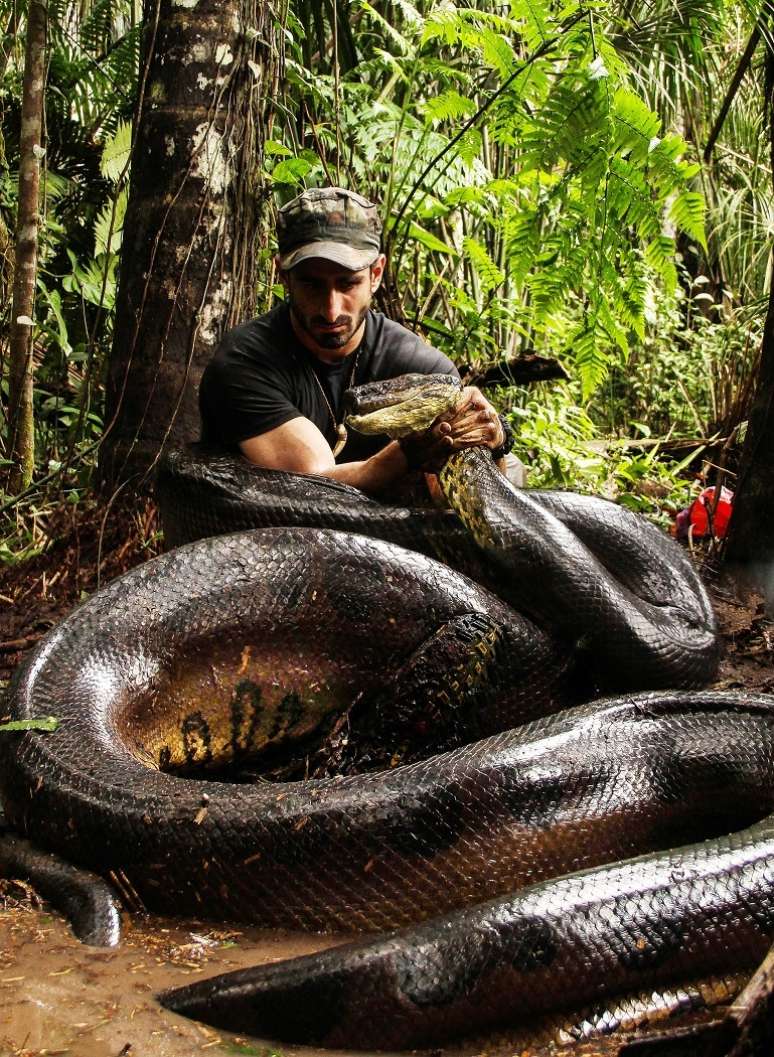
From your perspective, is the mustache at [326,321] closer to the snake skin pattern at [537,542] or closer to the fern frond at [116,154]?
the snake skin pattern at [537,542]

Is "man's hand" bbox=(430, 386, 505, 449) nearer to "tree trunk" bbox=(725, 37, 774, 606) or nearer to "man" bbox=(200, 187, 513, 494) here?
"man" bbox=(200, 187, 513, 494)

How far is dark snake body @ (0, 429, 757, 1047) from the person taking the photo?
7.90ft

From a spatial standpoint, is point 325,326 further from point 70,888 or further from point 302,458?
point 70,888

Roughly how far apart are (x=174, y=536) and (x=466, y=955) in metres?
2.98

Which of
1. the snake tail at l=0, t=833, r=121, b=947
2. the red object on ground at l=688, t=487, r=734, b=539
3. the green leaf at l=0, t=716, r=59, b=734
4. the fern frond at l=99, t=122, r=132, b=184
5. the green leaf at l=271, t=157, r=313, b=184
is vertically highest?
the fern frond at l=99, t=122, r=132, b=184

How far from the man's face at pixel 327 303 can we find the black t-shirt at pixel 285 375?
0.11 meters

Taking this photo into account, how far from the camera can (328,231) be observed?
4.96 meters

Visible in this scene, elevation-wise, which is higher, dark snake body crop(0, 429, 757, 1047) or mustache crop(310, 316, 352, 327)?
mustache crop(310, 316, 352, 327)

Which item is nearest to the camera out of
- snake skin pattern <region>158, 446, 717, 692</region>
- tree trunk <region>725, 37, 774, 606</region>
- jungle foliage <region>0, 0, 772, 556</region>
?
snake skin pattern <region>158, 446, 717, 692</region>

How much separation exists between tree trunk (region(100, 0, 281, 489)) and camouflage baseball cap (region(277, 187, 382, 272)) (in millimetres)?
842

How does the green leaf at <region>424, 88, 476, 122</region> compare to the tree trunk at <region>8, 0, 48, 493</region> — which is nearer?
the tree trunk at <region>8, 0, 48, 493</region>

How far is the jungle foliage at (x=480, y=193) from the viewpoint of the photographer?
5675 millimetres

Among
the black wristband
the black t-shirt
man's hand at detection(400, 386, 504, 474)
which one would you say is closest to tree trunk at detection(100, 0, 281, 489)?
the black t-shirt

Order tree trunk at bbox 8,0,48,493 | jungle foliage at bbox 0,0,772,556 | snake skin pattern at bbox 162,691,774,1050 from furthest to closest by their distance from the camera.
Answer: tree trunk at bbox 8,0,48,493 → jungle foliage at bbox 0,0,772,556 → snake skin pattern at bbox 162,691,774,1050
